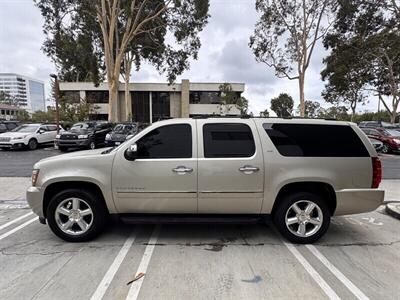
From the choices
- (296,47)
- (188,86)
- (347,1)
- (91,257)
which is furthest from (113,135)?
(188,86)

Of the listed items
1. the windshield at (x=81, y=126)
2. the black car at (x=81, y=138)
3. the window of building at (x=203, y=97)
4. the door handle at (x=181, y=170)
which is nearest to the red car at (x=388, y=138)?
the door handle at (x=181, y=170)

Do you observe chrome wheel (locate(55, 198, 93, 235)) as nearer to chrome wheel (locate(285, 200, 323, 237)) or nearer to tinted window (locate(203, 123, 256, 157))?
tinted window (locate(203, 123, 256, 157))

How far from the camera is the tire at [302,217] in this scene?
14.1 feet

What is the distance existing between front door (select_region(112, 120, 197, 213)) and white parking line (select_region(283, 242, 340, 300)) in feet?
4.84

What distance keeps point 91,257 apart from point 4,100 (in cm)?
11445

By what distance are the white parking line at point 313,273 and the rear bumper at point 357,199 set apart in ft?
2.95

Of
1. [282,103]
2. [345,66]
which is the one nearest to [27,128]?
[345,66]

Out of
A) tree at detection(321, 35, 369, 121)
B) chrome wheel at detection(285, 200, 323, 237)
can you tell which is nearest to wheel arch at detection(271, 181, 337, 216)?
chrome wheel at detection(285, 200, 323, 237)

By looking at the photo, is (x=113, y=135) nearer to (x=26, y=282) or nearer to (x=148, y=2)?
(x=148, y=2)

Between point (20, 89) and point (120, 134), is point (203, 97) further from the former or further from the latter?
point (20, 89)

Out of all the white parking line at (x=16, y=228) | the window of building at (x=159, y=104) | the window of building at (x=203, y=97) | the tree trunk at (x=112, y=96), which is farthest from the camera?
the window of building at (x=159, y=104)

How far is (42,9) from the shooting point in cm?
2217

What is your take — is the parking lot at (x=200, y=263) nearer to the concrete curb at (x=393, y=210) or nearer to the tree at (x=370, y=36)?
the concrete curb at (x=393, y=210)

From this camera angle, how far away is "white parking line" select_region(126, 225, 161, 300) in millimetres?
3107
